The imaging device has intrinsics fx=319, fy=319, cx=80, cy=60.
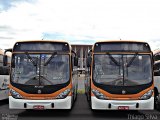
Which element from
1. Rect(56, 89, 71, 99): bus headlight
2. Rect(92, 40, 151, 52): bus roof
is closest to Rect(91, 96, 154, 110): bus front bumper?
Rect(56, 89, 71, 99): bus headlight

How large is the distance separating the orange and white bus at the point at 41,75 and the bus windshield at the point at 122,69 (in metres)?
1.15

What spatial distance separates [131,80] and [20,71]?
4.23 meters

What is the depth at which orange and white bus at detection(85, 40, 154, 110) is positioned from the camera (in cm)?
1166

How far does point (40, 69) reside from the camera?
12227mm

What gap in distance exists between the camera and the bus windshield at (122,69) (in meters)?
11.9

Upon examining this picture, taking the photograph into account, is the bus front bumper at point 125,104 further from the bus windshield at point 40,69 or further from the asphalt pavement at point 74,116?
the bus windshield at point 40,69

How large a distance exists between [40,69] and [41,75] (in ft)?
0.78

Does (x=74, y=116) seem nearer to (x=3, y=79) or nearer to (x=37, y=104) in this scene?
(x=37, y=104)

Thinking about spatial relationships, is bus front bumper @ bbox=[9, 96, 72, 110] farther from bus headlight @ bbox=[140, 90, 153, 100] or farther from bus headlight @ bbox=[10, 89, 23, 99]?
bus headlight @ bbox=[140, 90, 153, 100]

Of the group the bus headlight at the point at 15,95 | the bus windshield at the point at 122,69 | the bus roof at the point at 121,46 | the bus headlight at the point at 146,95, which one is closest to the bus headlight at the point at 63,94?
the bus windshield at the point at 122,69

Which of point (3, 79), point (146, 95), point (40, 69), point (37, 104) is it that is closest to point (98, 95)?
point (146, 95)

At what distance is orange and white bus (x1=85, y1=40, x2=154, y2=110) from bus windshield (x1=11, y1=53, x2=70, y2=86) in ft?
3.52

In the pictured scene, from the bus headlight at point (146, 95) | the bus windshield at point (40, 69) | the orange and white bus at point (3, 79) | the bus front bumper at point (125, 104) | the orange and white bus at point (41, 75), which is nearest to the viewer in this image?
the bus front bumper at point (125, 104)

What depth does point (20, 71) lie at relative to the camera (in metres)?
12.3
